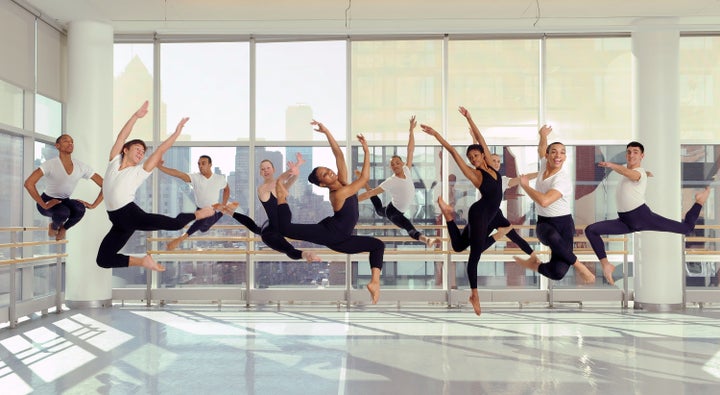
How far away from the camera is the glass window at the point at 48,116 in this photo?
9377 millimetres

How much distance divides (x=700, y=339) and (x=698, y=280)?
10.5 ft

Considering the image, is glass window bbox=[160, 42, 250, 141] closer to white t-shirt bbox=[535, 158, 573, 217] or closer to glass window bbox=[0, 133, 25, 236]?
glass window bbox=[0, 133, 25, 236]

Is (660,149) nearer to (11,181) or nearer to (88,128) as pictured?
(88,128)

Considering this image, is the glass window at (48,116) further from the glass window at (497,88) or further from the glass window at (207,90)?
the glass window at (497,88)

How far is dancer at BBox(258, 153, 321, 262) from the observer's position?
5367 mm

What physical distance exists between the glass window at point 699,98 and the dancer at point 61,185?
830cm

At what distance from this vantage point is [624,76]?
1027 cm

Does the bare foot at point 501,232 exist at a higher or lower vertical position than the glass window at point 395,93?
lower

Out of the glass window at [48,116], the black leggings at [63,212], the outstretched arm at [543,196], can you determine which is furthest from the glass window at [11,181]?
the outstretched arm at [543,196]

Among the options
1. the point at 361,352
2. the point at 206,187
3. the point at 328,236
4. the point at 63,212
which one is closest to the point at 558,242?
the point at 328,236

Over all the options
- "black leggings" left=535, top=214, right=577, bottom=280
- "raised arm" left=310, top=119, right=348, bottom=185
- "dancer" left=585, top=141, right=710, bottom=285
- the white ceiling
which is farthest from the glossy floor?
the white ceiling

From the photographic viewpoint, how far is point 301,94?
10.4m

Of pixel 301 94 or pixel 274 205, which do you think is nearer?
pixel 274 205

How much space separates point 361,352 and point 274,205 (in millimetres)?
1965
